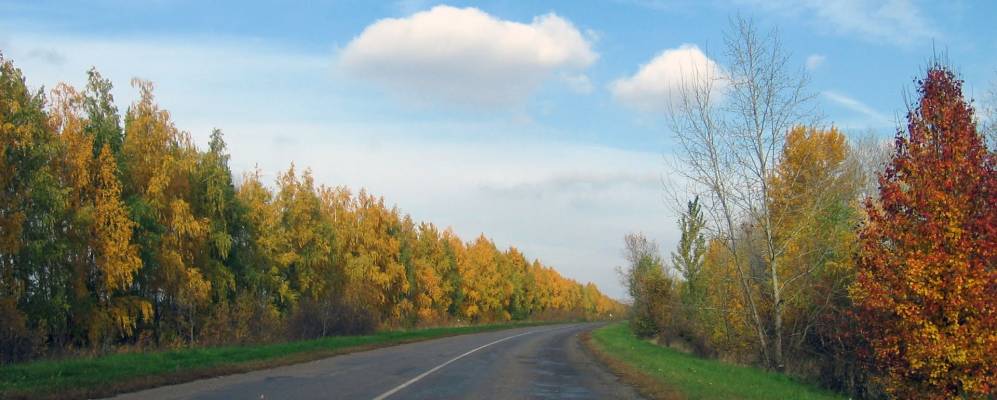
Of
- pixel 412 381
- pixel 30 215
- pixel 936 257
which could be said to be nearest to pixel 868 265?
pixel 936 257

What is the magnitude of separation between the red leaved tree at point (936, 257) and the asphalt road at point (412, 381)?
202 inches

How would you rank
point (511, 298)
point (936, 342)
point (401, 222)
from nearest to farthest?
point (936, 342) → point (401, 222) → point (511, 298)

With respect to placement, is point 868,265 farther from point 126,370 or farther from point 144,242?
point 144,242

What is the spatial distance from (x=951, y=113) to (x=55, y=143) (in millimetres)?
25139

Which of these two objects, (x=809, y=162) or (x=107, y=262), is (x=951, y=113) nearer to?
(x=809, y=162)

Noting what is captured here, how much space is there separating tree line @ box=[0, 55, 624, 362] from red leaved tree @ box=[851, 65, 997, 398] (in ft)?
68.9

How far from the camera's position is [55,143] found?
22.9 meters

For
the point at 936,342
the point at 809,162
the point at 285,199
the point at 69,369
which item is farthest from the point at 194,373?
the point at 285,199

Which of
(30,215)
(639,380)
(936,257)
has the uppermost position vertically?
(30,215)

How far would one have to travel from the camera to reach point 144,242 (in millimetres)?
27062

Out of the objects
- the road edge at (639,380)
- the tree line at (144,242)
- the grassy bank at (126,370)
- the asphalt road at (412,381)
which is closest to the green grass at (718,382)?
the road edge at (639,380)

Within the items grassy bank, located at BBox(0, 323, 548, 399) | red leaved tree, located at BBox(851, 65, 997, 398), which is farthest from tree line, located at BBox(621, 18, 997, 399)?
grassy bank, located at BBox(0, 323, 548, 399)

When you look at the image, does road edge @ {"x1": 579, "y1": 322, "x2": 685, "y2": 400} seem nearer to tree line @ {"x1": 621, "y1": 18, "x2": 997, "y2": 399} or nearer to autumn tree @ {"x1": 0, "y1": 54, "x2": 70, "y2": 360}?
tree line @ {"x1": 621, "y1": 18, "x2": 997, "y2": 399}

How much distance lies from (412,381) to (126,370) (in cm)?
652
